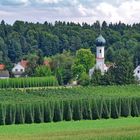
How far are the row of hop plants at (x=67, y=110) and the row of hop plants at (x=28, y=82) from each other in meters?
62.8

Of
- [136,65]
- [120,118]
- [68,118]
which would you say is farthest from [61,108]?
[136,65]

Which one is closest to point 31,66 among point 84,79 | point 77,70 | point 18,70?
point 18,70

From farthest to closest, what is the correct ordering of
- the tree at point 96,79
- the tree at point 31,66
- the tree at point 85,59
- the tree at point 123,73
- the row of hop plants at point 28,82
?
the tree at point 31,66 < the tree at point 85,59 < the row of hop plants at point 28,82 < the tree at point 123,73 < the tree at point 96,79

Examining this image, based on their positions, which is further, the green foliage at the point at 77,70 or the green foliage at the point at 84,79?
the green foliage at the point at 77,70

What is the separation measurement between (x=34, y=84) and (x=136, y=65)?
38721mm

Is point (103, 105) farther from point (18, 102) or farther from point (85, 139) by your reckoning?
point (85, 139)

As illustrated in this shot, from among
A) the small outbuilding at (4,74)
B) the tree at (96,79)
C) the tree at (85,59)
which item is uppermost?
the tree at (85,59)

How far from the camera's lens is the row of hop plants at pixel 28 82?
143000 mm

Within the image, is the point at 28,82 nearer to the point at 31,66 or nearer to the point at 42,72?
the point at 42,72

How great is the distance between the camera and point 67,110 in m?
76.8

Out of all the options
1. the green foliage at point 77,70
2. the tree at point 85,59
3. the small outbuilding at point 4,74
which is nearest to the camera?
the green foliage at point 77,70

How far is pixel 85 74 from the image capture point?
509 ft

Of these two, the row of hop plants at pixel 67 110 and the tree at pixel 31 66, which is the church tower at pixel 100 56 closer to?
the tree at pixel 31 66

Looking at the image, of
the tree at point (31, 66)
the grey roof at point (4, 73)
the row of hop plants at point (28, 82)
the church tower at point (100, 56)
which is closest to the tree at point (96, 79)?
the row of hop plants at point (28, 82)
